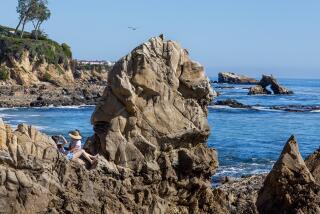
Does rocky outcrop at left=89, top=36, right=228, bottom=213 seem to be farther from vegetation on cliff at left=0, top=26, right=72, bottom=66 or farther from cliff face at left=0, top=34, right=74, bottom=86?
vegetation on cliff at left=0, top=26, right=72, bottom=66

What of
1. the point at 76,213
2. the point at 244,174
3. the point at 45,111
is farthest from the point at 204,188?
the point at 45,111

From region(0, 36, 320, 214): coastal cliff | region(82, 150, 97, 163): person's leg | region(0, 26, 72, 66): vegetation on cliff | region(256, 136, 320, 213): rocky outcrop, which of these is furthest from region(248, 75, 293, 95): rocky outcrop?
region(82, 150, 97, 163): person's leg

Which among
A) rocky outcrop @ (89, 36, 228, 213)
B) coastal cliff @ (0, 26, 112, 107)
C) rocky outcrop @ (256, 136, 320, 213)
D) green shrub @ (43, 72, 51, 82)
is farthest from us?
green shrub @ (43, 72, 51, 82)

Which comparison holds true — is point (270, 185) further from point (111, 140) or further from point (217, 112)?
point (217, 112)

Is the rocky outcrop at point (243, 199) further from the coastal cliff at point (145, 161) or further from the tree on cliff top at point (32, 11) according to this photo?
the tree on cliff top at point (32, 11)

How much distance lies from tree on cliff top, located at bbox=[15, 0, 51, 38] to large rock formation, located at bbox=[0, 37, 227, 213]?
95563 mm

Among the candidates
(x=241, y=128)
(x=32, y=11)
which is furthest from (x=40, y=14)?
(x=241, y=128)

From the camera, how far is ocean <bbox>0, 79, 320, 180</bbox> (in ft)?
121

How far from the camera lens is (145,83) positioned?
17.3 meters

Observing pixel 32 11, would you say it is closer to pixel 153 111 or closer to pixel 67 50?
pixel 67 50

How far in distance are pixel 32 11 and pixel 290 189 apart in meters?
97.2

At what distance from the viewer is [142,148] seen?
16.9 m

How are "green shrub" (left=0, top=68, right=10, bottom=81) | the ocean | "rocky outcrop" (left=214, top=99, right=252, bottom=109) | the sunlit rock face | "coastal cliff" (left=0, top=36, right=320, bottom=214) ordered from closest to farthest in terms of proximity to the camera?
"coastal cliff" (left=0, top=36, right=320, bottom=214) → the sunlit rock face → the ocean → "rocky outcrop" (left=214, top=99, right=252, bottom=109) → "green shrub" (left=0, top=68, right=10, bottom=81)

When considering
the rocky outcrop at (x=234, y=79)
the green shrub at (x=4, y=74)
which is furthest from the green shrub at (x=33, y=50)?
the rocky outcrop at (x=234, y=79)
